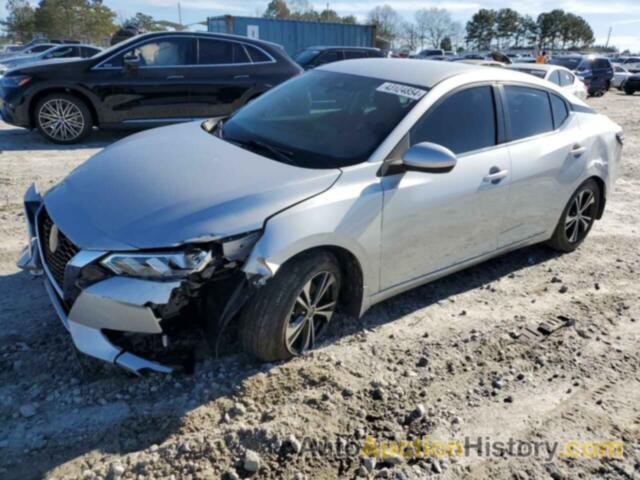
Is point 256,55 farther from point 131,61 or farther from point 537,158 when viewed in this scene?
point 537,158

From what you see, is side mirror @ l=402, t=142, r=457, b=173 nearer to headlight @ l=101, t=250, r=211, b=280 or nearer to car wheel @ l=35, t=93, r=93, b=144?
headlight @ l=101, t=250, r=211, b=280

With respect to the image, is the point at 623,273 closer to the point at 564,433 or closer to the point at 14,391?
the point at 564,433

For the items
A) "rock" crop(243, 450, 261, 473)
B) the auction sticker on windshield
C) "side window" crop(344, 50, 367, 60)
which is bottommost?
"rock" crop(243, 450, 261, 473)

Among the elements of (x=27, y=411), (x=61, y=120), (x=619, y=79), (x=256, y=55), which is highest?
(x=256, y=55)

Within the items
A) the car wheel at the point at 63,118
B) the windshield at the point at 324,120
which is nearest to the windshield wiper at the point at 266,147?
the windshield at the point at 324,120

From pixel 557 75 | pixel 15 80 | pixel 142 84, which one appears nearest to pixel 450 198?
pixel 142 84

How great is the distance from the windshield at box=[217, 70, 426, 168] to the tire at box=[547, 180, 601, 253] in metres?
2.10

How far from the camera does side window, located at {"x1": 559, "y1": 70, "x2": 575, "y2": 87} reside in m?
11.8

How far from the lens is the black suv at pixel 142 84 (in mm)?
7625

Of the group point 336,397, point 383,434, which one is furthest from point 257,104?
point 383,434

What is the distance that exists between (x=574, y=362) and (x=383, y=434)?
4.95ft

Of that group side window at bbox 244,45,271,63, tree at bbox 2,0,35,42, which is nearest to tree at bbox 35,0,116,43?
tree at bbox 2,0,35,42

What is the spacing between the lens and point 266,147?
3350 mm

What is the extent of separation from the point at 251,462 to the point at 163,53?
7388 mm
